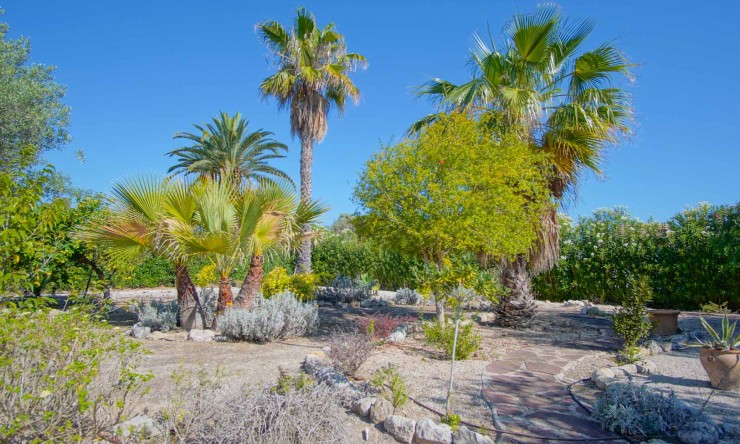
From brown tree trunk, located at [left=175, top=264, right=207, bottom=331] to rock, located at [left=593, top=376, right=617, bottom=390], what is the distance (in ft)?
22.3

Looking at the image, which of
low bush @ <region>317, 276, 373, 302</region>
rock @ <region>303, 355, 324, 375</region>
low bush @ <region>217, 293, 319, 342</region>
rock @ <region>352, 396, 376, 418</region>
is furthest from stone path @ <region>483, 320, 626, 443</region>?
low bush @ <region>317, 276, 373, 302</region>

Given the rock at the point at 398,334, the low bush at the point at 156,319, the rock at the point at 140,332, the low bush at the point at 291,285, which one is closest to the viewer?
the rock at the point at 398,334

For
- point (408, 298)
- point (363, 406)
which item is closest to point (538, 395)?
point (363, 406)

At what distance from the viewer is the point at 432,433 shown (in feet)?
11.9

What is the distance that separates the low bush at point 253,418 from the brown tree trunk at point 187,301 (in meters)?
5.36

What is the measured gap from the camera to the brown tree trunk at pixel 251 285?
27.9 feet

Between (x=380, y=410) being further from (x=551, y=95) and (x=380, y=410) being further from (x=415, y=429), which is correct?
(x=551, y=95)

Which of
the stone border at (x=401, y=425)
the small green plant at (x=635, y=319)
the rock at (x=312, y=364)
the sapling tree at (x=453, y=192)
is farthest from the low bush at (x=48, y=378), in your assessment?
the small green plant at (x=635, y=319)

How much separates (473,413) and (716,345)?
2.99 metres

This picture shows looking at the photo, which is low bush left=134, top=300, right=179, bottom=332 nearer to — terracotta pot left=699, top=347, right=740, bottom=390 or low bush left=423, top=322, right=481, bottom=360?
low bush left=423, top=322, right=481, bottom=360

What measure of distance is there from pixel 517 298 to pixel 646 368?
329 cm

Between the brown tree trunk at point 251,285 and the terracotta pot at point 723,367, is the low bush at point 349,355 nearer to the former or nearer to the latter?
the brown tree trunk at point 251,285

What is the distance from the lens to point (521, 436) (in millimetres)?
3715

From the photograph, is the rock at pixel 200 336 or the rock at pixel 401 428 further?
the rock at pixel 200 336
